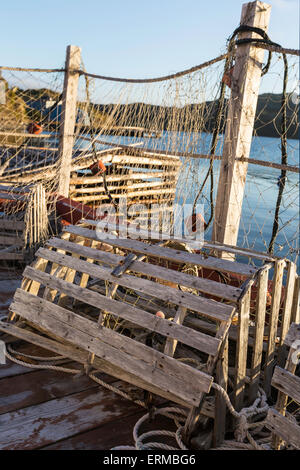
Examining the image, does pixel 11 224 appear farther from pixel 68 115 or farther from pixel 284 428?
pixel 284 428

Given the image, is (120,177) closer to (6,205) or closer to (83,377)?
(6,205)

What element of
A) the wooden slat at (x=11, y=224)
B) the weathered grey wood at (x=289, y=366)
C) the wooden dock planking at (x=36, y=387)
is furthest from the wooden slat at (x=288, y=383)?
the wooden slat at (x=11, y=224)

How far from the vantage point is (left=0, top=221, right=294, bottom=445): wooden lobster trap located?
2.36 metres

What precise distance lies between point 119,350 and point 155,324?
0.92 feet

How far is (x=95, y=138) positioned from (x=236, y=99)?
2.49m

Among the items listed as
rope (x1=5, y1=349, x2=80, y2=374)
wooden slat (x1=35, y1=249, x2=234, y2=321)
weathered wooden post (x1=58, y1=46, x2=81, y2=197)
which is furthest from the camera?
weathered wooden post (x1=58, y1=46, x2=81, y2=197)

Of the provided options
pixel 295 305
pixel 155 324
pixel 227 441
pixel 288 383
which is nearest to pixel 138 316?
pixel 155 324

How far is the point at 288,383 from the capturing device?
6.78 ft

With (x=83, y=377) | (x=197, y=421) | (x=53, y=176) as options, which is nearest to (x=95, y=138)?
(x=53, y=176)

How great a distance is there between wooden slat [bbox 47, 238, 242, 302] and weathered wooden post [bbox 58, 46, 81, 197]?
262 centimetres

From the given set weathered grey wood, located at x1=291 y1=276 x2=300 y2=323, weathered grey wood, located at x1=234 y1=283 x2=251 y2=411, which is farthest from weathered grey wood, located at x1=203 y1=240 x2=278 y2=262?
weathered grey wood, located at x1=234 y1=283 x2=251 y2=411

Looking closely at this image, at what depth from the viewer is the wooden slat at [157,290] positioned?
7.89 feet

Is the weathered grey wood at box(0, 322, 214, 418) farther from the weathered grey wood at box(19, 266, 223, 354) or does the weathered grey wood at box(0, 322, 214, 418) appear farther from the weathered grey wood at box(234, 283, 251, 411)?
the weathered grey wood at box(19, 266, 223, 354)

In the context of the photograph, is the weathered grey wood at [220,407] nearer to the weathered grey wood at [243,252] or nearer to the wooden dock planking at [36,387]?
the weathered grey wood at [243,252]
